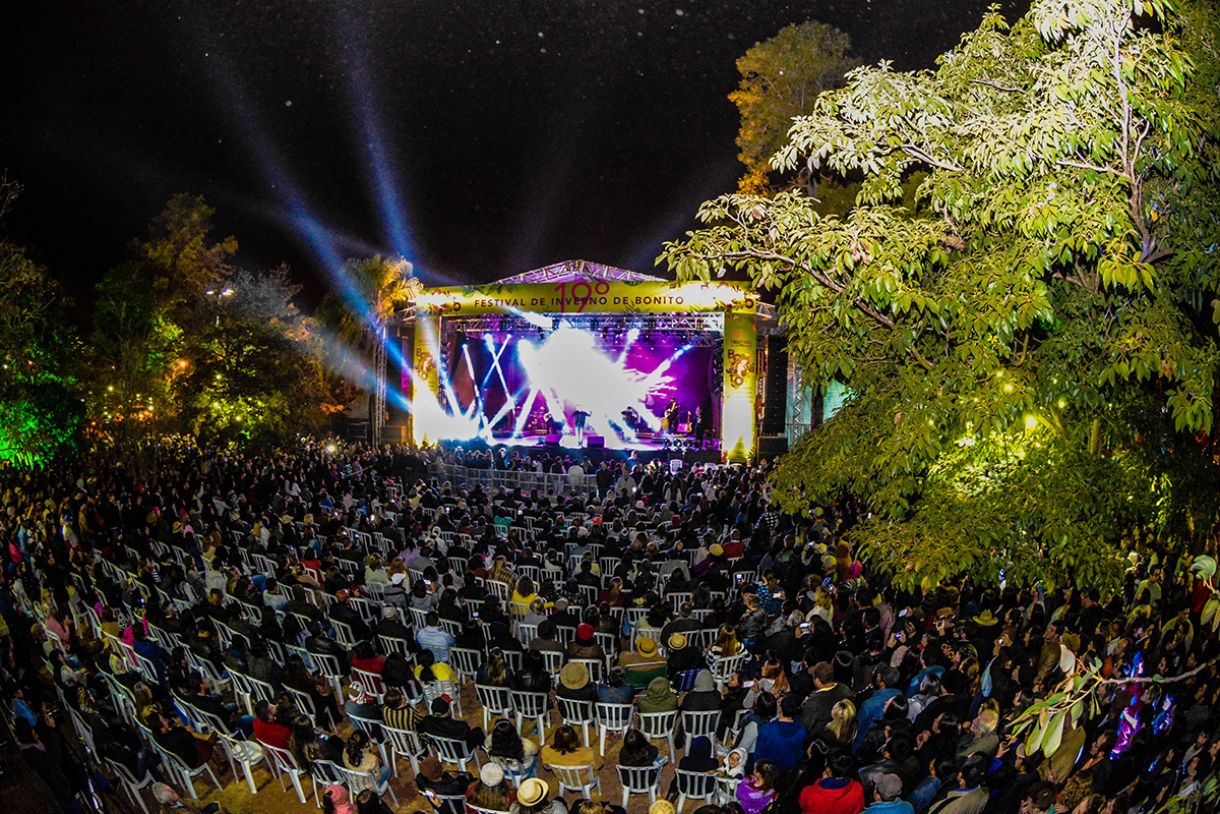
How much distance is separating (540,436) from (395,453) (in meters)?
6.81

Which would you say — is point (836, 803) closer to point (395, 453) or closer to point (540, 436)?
point (395, 453)

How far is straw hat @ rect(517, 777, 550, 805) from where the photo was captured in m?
5.41

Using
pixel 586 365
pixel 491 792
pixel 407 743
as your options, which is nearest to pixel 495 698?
pixel 407 743

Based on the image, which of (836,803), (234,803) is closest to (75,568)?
(234,803)

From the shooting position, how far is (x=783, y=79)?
24594 millimetres

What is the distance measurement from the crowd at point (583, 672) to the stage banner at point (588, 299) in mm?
13145

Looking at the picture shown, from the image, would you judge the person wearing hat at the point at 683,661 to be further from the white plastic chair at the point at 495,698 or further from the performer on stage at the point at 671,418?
the performer on stage at the point at 671,418

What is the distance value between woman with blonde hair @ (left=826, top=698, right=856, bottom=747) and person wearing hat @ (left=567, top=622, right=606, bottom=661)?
104 inches

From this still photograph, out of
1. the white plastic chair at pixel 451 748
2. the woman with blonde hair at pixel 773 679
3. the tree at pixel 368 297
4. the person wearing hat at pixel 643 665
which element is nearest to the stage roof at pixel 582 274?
the tree at pixel 368 297

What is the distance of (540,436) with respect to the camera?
29.5 meters

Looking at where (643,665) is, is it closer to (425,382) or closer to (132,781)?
(132,781)

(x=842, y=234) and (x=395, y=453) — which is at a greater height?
(x=842, y=234)

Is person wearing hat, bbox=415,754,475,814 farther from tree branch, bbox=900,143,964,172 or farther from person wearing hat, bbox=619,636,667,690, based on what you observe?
tree branch, bbox=900,143,964,172

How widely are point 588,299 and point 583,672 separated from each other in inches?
797
